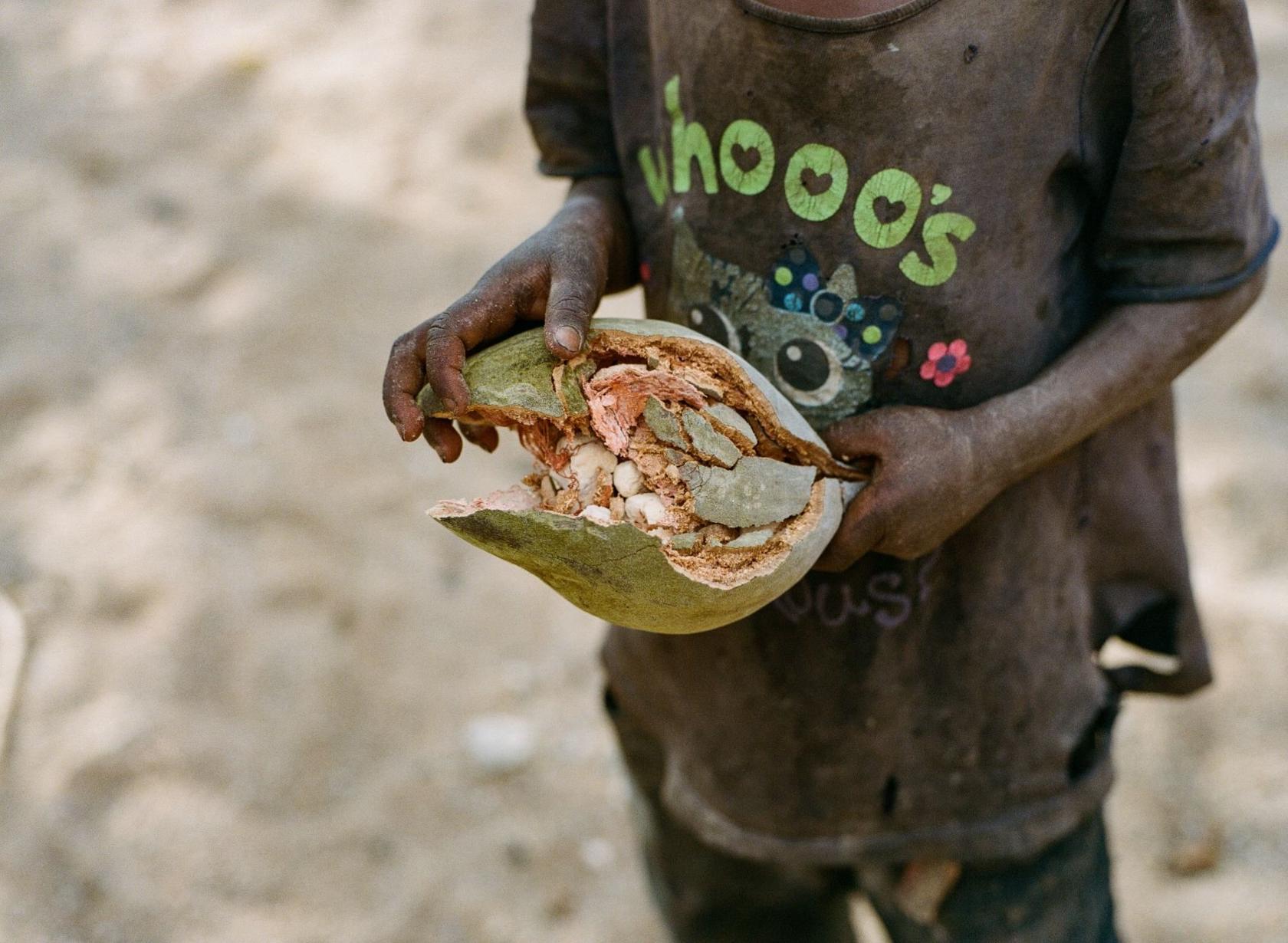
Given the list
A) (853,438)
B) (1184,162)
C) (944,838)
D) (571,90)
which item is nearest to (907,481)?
(853,438)

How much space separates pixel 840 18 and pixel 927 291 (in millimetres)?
280

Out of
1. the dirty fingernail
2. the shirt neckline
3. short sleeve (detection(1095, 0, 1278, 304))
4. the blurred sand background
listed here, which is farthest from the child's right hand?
the blurred sand background

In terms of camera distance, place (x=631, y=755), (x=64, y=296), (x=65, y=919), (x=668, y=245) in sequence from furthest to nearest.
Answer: (x=64, y=296) → (x=65, y=919) → (x=631, y=755) → (x=668, y=245)

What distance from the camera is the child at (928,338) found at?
1.19 m

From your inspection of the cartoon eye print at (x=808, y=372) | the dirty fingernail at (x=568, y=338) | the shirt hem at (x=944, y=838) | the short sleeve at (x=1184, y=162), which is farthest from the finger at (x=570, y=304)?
the shirt hem at (x=944, y=838)

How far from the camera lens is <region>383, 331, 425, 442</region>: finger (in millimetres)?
1240

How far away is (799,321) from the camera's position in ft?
4.29

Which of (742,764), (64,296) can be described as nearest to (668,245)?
(742,764)

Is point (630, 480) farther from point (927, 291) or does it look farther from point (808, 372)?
point (927, 291)

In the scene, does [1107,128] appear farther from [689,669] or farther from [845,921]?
[845,921]

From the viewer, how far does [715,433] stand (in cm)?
119

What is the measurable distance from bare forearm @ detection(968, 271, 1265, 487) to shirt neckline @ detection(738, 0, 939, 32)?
1.28 ft

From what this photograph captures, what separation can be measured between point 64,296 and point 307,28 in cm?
152

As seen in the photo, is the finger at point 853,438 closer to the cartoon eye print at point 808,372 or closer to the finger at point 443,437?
the cartoon eye print at point 808,372
